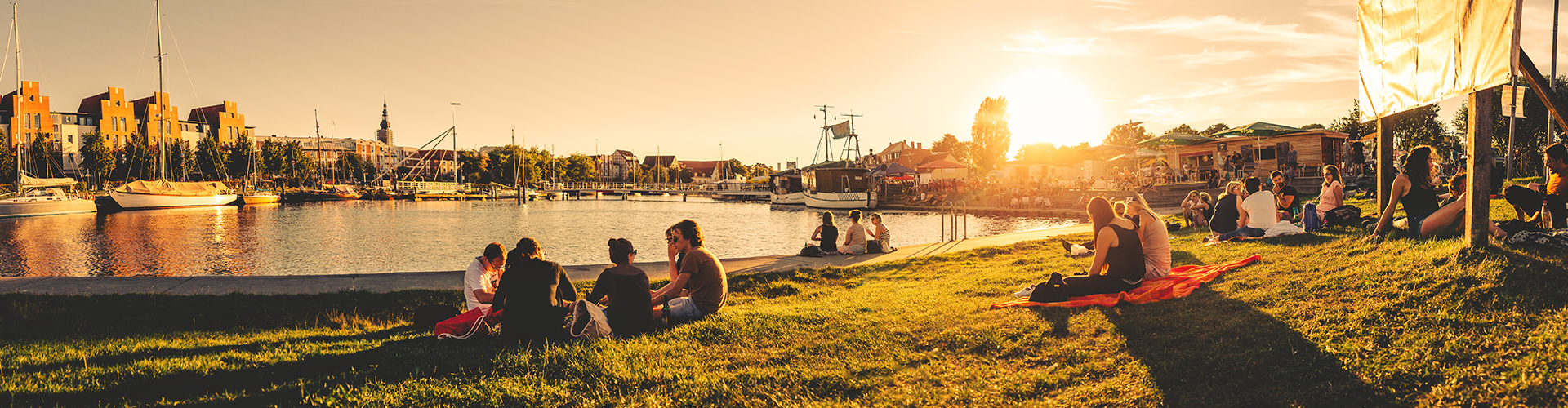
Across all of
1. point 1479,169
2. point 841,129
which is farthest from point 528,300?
point 841,129

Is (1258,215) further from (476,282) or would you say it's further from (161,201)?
(161,201)

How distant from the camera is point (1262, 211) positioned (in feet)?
36.5

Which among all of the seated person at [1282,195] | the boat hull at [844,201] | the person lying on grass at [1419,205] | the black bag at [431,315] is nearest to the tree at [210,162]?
the boat hull at [844,201]

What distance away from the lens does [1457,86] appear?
23.4 ft

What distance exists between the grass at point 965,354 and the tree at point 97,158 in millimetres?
89642

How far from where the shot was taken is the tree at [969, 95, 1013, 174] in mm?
87500

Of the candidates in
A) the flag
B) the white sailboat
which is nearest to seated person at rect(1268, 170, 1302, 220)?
the flag

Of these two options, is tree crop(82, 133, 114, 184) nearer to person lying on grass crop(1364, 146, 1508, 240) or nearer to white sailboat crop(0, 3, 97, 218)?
white sailboat crop(0, 3, 97, 218)

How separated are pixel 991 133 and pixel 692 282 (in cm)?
8538

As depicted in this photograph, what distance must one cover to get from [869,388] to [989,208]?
39065 mm

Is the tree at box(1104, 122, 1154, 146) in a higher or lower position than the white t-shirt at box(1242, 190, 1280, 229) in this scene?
higher

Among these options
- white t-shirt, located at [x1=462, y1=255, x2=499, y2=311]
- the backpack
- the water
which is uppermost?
white t-shirt, located at [x1=462, y1=255, x2=499, y2=311]

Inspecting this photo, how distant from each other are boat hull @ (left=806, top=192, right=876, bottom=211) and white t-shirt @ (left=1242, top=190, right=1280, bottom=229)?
152 feet

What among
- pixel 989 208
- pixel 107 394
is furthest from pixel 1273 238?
pixel 989 208
